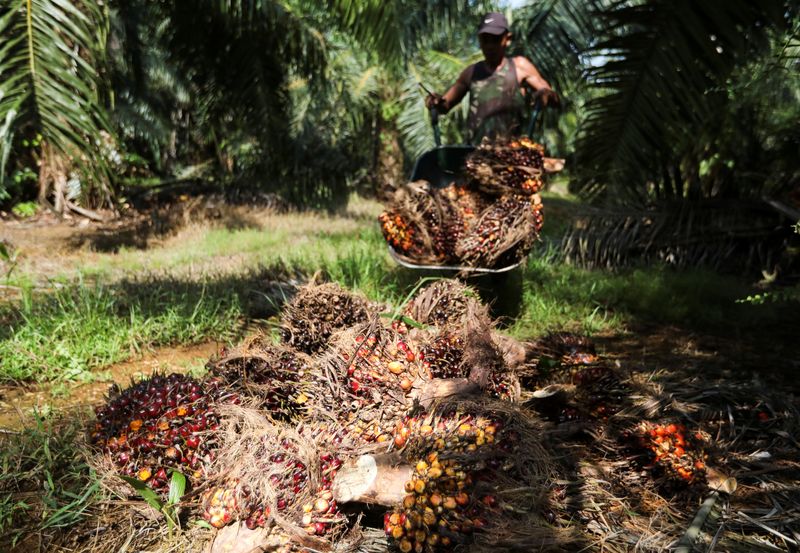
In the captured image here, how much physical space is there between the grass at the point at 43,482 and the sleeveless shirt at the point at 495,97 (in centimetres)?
324

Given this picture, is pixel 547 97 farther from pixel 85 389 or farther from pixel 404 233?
pixel 85 389

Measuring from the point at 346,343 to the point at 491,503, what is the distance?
2.90ft

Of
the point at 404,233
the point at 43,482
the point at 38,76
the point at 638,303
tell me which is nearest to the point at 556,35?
the point at 638,303

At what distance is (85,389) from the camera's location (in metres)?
2.80

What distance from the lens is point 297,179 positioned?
10172mm

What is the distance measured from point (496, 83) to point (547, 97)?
57cm

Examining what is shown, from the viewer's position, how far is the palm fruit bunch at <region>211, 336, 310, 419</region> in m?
2.27

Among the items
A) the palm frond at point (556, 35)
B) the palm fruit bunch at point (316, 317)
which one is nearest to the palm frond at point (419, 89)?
the palm frond at point (556, 35)

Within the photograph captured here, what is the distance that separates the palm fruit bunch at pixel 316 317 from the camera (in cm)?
246

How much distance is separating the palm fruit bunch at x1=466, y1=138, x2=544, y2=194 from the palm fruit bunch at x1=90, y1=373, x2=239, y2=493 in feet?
7.00

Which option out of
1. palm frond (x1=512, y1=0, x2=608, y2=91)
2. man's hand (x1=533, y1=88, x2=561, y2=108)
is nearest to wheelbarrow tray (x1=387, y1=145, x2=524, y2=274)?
man's hand (x1=533, y1=88, x2=561, y2=108)

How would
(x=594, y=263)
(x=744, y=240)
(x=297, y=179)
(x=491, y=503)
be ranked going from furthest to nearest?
1. (x=297, y=179)
2. (x=594, y=263)
3. (x=744, y=240)
4. (x=491, y=503)

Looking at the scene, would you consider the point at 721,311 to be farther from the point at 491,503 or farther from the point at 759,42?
the point at 491,503

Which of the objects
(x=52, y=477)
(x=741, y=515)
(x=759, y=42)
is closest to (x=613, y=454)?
(x=741, y=515)
